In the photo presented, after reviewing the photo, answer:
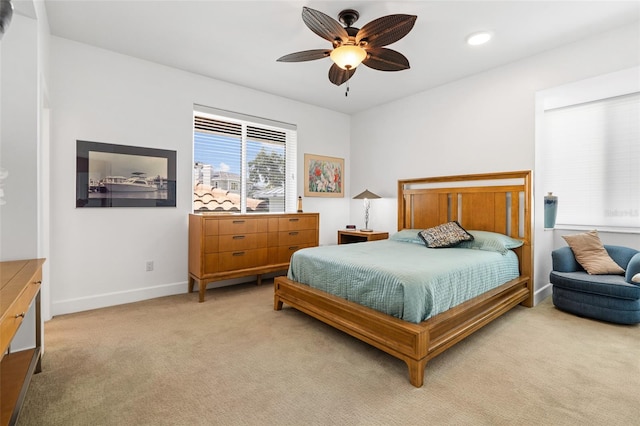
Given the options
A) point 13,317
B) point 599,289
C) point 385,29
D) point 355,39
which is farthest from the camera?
point 599,289

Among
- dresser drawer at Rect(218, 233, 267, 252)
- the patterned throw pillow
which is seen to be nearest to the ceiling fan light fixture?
the patterned throw pillow

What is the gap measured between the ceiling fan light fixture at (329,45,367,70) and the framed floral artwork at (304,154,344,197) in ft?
8.30

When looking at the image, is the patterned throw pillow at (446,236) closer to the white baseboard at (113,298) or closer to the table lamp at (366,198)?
the table lamp at (366,198)

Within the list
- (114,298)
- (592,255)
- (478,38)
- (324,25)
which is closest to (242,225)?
(114,298)

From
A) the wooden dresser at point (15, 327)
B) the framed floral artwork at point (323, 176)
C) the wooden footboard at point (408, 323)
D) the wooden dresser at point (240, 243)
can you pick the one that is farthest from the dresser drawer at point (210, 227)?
the framed floral artwork at point (323, 176)

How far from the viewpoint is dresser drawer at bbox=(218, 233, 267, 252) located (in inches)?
144

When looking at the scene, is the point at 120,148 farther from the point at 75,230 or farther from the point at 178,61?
the point at 178,61

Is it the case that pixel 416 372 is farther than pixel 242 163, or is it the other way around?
pixel 242 163

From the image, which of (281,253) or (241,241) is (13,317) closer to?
(241,241)

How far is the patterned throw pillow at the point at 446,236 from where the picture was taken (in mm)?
3373

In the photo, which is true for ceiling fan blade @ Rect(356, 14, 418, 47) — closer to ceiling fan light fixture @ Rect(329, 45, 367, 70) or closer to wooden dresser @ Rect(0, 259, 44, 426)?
ceiling fan light fixture @ Rect(329, 45, 367, 70)

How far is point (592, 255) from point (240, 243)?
387 cm

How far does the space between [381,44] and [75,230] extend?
3485 millimetres

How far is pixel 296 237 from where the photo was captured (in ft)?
14.2
